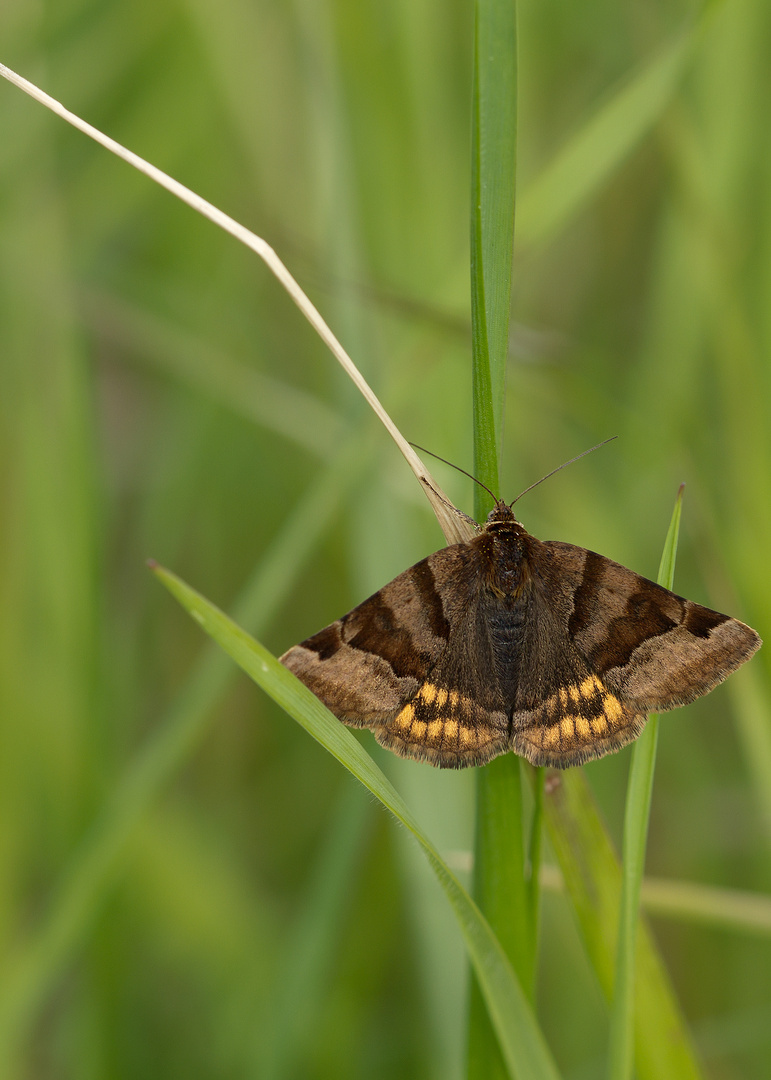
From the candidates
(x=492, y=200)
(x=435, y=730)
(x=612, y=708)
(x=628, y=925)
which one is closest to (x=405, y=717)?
(x=435, y=730)

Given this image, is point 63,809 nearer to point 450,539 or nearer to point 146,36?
point 450,539

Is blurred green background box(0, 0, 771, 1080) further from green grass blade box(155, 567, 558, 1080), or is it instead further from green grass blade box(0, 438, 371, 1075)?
green grass blade box(155, 567, 558, 1080)

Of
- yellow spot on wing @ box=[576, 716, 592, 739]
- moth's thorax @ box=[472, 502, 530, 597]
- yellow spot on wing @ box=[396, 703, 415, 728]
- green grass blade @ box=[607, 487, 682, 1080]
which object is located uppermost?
moth's thorax @ box=[472, 502, 530, 597]

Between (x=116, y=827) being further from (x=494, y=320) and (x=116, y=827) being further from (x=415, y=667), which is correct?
(x=494, y=320)

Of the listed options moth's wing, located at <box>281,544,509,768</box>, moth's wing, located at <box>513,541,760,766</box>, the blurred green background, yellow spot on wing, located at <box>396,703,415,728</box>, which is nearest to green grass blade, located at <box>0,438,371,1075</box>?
the blurred green background

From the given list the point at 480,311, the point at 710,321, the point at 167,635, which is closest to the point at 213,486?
the point at 167,635

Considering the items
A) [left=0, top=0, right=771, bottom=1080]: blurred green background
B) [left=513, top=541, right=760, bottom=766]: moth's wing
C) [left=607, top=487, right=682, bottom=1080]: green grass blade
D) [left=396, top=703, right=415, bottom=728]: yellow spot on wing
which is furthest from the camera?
[left=0, top=0, right=771, bottom=1080]: blurred green background
